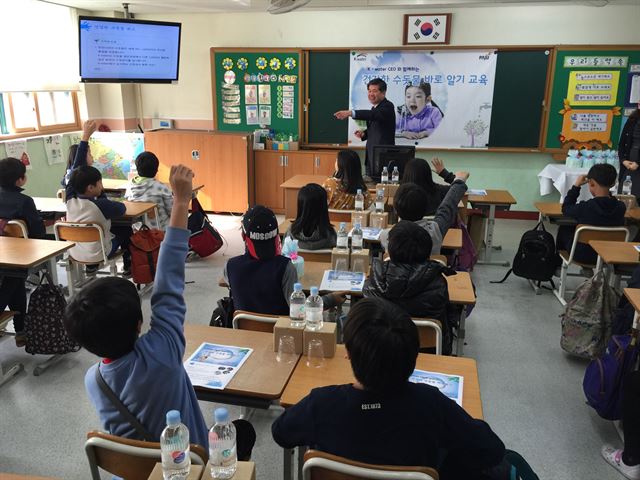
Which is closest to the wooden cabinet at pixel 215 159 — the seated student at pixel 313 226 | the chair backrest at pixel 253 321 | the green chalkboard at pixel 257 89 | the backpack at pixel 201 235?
the green chalkboard at pixel 257 89

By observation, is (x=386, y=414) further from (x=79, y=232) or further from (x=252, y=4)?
(x=252, y=4)

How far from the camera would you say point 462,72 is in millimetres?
6992

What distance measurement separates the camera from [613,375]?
8.76 feet

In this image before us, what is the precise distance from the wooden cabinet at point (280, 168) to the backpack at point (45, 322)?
453 cm

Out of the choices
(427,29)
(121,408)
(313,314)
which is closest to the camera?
(121,408)

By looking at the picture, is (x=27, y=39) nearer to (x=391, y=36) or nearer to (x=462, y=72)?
(x=391, y=36)

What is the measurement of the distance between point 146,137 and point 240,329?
5.83m

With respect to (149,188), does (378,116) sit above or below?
above

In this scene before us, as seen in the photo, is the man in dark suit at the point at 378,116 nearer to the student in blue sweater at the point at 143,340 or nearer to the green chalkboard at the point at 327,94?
the green chalkboard at the point at 327,94

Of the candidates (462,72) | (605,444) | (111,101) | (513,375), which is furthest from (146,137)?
(605,444)

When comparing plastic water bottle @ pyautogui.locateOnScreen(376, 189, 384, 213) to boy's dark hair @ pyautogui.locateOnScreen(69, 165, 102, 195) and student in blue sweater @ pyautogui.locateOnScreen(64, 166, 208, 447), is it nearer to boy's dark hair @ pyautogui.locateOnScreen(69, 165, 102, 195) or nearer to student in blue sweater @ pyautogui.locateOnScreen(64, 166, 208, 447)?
boy's dark hair @ pyautogui.locateOnScreen(69, 165, 102, 195)

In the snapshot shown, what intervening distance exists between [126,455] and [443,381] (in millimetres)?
1129

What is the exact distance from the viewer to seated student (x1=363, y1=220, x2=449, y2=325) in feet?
7.92

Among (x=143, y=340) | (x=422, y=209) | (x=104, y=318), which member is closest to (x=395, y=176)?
(x=422, y=209)
